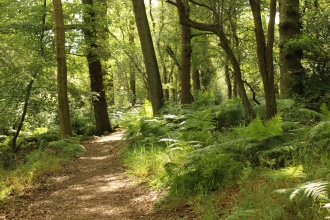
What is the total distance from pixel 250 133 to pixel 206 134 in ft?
6.49

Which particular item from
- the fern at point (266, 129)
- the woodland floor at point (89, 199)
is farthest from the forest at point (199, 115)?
the woodland floor at point (89, 199)

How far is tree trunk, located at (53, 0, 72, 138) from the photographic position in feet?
30.9

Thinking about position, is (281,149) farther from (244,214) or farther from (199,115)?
(199,115)

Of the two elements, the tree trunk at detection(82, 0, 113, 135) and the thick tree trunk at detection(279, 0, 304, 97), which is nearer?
the thick tree trunk at detection(279, 0, 304, 97)

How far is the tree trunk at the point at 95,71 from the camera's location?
40.9ft

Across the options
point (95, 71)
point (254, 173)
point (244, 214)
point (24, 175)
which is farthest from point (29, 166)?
point (95, 71)

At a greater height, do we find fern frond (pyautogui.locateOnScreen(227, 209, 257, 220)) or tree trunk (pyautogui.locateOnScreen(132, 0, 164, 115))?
tree trunk (pyautogui.locateOnScreen(132, 0, 164, 115))

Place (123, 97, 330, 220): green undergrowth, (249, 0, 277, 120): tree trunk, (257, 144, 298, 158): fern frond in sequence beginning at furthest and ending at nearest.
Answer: (249, 0, 277, 120): tree trunk
(257, 144, 298, 158): fern frond
(123, 97, 330, 220): green undergrowth

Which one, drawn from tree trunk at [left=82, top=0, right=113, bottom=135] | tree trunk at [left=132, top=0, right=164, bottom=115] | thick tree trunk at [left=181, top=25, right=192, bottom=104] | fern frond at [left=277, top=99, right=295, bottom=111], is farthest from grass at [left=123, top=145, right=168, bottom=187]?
tree trunk at [left=82, top=0, right=113, bottom=135]

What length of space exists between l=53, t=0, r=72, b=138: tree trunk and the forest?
31 millimetres

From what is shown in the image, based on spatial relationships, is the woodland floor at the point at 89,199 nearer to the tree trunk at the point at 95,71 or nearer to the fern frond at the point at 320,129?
the fern frond at the point at 320,129

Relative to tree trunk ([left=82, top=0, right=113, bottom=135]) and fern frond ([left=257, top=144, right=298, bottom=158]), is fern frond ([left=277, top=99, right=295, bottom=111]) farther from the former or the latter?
tree trunk ([left=82, top=0, right=113, bottom=135])

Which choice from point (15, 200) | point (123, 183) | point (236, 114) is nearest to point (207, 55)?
point (236, 114)

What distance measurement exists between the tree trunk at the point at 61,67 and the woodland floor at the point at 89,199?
2.88m
